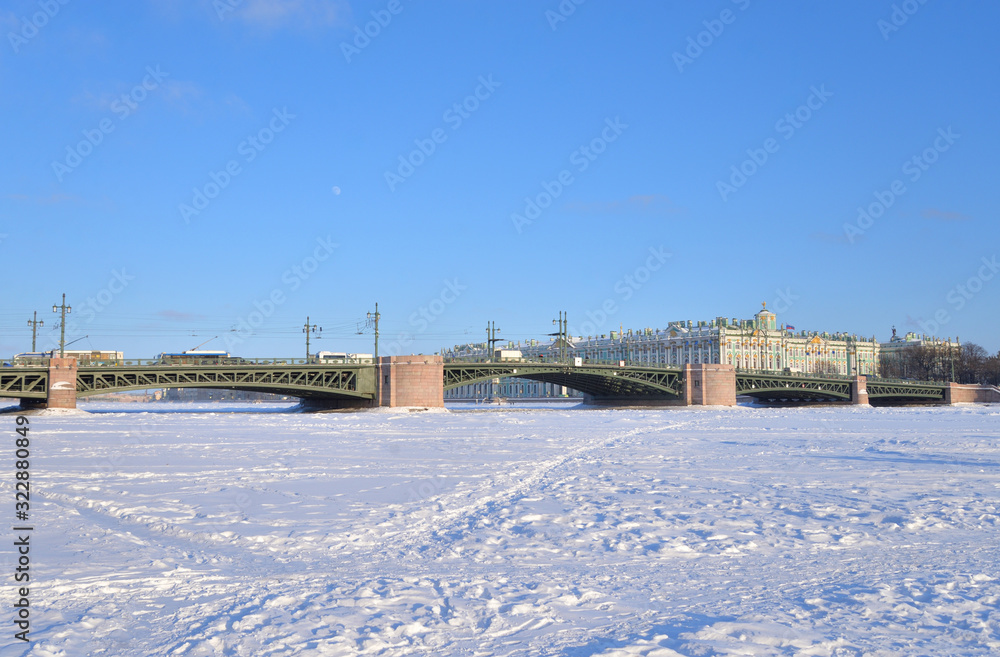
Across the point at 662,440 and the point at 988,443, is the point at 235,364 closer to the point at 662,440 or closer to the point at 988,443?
the point at 662,440

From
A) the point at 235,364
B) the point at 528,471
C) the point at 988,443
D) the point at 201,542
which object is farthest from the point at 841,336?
the point at 201,542

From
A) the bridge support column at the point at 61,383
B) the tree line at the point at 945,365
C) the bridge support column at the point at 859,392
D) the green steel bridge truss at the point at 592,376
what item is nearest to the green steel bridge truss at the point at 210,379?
the bridge support column at the point at 61,383

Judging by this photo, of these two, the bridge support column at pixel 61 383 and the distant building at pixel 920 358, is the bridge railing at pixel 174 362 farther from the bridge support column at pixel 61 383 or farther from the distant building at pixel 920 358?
the distant building at pixel 920 358

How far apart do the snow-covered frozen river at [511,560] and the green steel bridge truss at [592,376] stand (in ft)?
124

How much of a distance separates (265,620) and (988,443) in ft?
73.6

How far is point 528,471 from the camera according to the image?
15.1m

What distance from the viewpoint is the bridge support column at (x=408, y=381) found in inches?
1970

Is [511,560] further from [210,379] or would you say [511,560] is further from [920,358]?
[920,358]

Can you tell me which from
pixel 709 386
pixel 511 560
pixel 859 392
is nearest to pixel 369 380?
pixel 709 386

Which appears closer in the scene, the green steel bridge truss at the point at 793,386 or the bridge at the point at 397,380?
the bridge at the point at 397,380

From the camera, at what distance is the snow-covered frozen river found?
5.36m

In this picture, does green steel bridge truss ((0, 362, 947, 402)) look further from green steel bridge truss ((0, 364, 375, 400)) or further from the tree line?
the tree line

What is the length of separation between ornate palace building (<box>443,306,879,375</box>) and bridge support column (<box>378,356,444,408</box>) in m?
54.3

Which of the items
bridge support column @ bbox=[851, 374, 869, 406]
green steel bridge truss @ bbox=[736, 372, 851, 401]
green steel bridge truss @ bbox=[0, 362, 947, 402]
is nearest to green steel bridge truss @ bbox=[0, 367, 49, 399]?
green steel bridge truss @ bbox=[0, 362, 947, 402]
